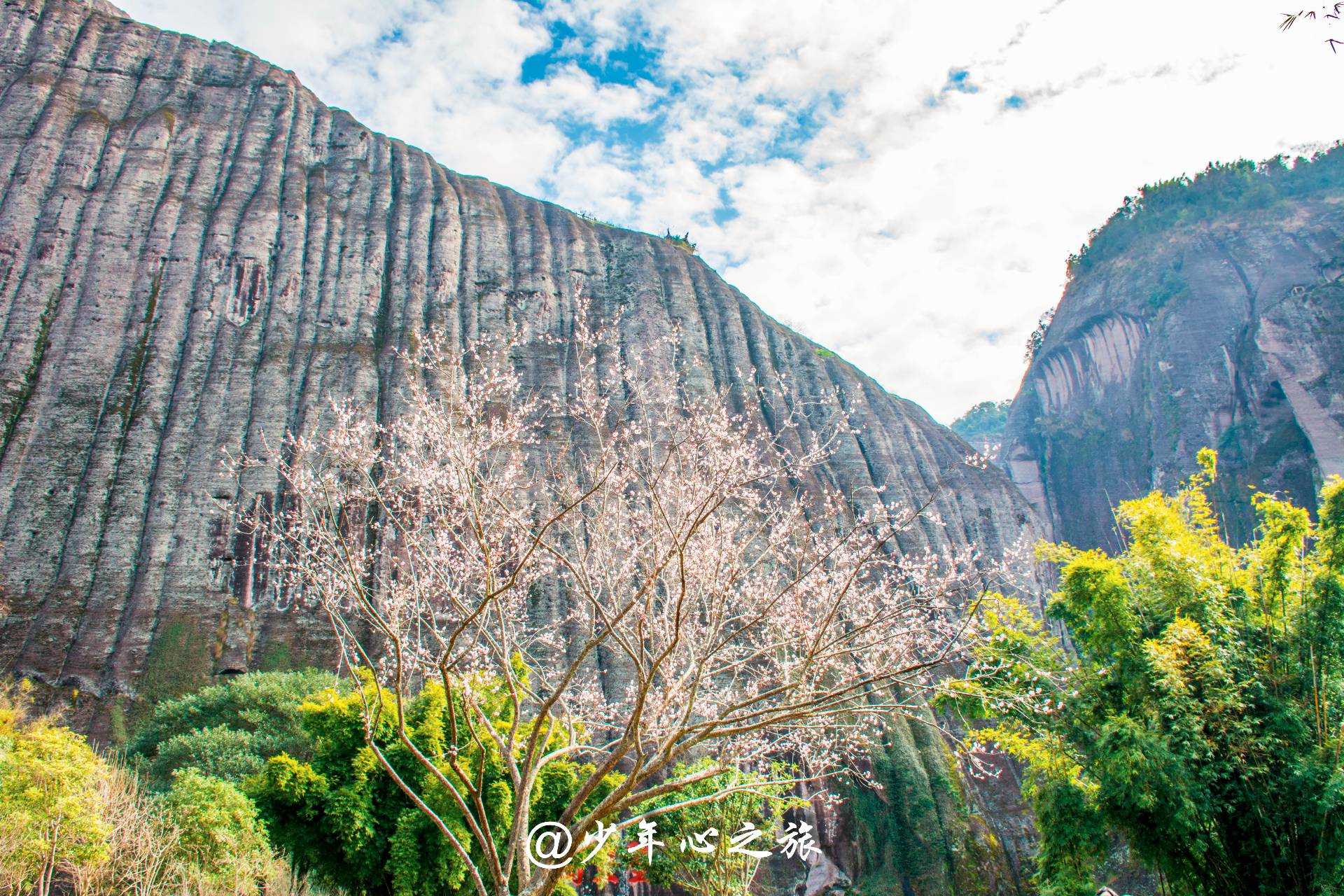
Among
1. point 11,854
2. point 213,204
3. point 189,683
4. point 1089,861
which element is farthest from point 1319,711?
point 213,204

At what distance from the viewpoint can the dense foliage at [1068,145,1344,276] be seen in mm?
47781

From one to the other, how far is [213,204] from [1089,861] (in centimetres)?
3512

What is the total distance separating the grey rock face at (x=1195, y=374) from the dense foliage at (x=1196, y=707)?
1138 inches

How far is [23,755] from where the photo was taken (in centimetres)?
1072

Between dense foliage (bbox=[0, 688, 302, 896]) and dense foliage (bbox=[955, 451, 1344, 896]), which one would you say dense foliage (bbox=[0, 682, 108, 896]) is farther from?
dense foliage (bbox=[955, 451, 1344, 896])

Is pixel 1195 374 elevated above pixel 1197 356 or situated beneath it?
situated beneath

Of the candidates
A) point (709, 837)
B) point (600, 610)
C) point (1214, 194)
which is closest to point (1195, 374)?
point (1214, 194)

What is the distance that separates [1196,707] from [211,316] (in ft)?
102

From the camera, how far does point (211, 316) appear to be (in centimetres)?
2891

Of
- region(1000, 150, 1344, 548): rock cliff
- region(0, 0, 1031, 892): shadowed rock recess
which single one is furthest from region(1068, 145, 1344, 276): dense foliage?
region(0, 0, 1031, 892): shadowed rock recess

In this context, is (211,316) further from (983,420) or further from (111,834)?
(983,420)

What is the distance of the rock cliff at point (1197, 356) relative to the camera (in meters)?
37.7

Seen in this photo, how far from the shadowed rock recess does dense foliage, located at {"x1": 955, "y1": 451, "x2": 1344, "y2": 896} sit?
1218cm

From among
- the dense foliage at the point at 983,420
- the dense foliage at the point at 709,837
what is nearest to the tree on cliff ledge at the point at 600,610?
the dense foliage at the point at 709,837
